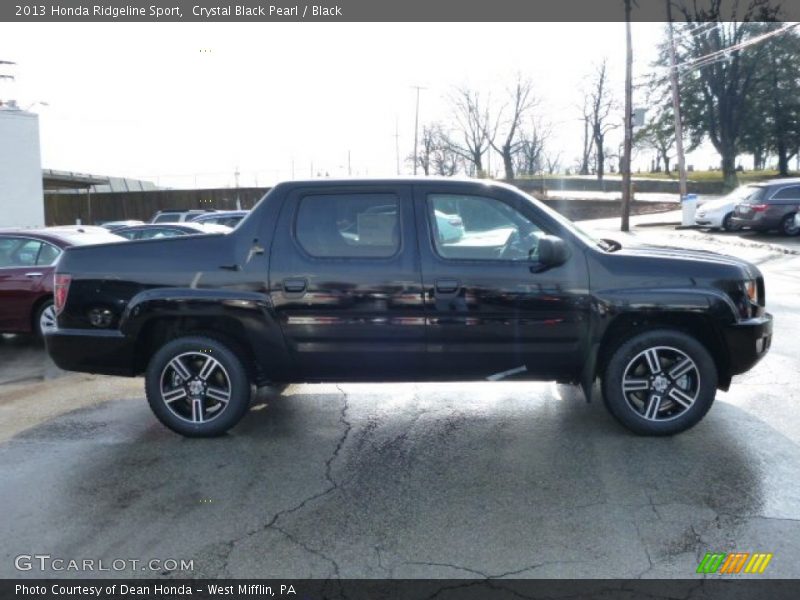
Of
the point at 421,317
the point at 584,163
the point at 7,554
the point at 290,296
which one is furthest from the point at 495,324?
the point at 584,163

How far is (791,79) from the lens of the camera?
163ft

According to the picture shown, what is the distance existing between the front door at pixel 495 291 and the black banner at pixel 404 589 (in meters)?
1.99

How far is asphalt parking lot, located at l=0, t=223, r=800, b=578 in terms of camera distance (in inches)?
139

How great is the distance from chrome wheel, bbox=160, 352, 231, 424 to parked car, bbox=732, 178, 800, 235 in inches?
776

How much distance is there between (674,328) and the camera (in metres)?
5.07

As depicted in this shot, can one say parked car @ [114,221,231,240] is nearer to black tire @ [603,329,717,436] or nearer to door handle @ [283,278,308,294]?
door handle @ [283,278,308,294]

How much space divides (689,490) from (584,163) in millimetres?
81182

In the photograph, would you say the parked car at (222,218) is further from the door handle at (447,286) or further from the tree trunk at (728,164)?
the tree trunk at (728,164)

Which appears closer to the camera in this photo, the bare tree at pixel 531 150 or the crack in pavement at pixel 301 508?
the crack in pavement at pixel 301 508

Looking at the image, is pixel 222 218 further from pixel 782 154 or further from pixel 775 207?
pixel 782 154

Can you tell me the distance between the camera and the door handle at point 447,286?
16.1 ft

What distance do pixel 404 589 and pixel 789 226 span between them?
20.8 metres

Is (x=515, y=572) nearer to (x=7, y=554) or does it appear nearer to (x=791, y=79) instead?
(x=7, y=554)

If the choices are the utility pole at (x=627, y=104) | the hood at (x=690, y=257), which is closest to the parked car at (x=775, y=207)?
the utility pole at (x=627, y=104)
